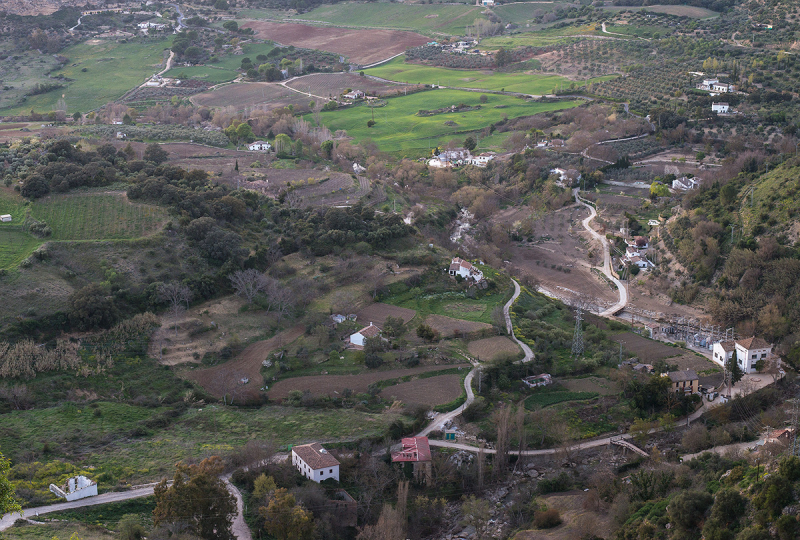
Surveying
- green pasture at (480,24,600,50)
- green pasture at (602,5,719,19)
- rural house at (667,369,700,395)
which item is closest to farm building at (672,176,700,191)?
rural house at (667,369,700,395)

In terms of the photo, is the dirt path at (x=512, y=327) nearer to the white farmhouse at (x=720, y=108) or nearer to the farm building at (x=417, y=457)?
the farm building at (x=417, y=457)

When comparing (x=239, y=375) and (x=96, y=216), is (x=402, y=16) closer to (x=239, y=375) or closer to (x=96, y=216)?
(x=96, y=216)

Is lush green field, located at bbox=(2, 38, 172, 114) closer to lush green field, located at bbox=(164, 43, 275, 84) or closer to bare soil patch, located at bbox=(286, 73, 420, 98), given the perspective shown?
lush green field, located at bbox=(164, 43, 275, 84)

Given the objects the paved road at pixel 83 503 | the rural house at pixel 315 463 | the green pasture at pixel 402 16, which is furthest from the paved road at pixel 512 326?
the green pasture at pixel 402 16

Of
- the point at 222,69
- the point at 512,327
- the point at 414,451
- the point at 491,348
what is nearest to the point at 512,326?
the point at 512,327

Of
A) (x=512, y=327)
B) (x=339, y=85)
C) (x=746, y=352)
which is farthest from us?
(x=339, y=85)
